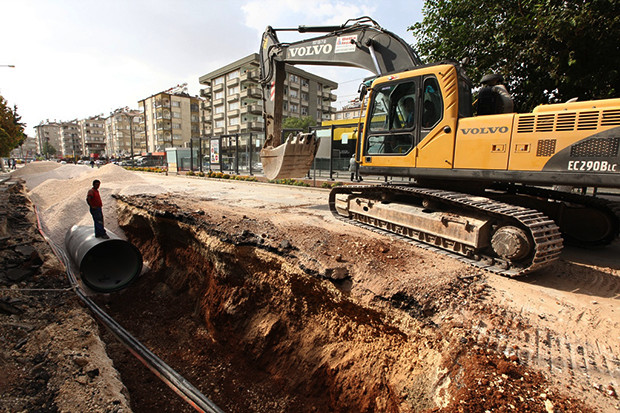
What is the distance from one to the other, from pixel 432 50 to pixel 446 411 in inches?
464

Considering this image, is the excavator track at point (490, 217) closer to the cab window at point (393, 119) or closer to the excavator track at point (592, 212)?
the cab window at point (393, 119)

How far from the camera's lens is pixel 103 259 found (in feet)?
26.7

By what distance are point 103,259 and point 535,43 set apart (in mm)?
12720

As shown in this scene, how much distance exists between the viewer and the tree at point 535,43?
760 cm

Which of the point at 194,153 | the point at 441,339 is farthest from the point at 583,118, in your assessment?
the point at 194,153

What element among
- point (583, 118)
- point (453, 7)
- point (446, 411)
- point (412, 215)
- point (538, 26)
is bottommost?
point (446, 411)

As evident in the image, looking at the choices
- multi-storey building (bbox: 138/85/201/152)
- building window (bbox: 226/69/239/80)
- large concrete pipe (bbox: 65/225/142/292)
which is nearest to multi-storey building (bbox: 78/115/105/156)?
multi-storey building (bbox: 138/85/201/152)

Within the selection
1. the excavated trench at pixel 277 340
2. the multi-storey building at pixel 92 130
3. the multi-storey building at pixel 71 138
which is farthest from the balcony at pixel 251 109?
the multi-storey building at pixel 71 138

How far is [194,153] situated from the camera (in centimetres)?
2745

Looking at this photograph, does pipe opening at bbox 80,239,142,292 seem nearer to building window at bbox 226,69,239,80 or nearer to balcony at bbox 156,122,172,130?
building window at bbox 226,69,239,80

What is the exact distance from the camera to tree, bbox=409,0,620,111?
760cm

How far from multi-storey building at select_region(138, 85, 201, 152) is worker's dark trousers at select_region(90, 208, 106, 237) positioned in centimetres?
6246

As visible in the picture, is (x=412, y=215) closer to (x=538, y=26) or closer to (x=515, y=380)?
(x=515, y=380)

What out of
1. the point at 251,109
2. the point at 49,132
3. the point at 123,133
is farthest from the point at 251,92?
the point at 49,132
